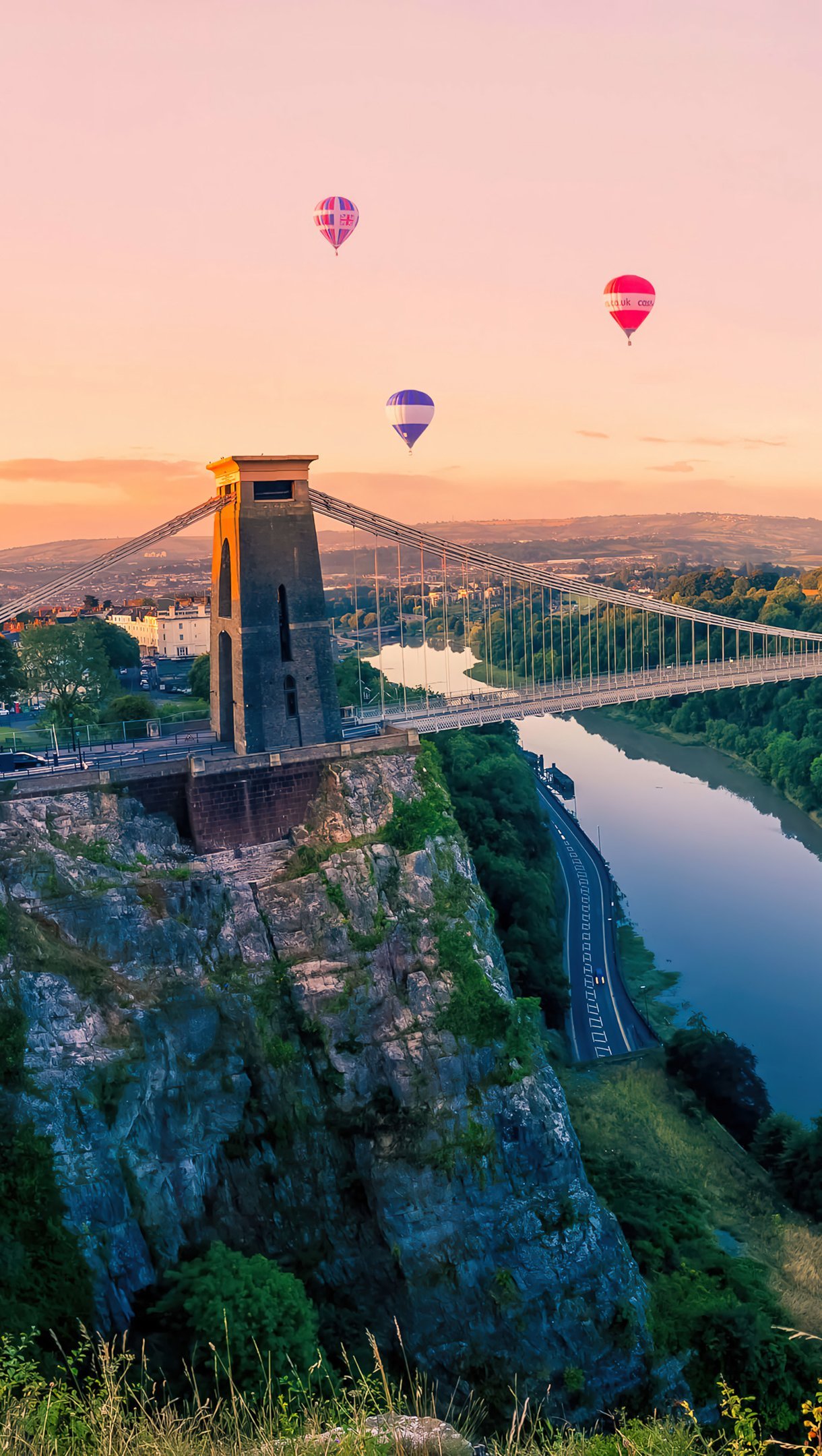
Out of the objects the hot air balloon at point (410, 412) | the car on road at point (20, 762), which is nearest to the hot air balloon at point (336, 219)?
the hot air balloon at point (410, 412)

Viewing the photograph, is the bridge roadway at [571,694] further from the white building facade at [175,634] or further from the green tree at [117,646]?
the white building facade at [175,634]

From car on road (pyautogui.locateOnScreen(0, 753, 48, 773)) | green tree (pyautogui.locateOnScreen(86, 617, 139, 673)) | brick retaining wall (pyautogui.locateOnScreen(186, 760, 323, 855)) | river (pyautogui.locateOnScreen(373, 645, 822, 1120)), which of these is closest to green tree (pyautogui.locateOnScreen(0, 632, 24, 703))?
car on road (pyautogui.locateOnScreen(0, 753, 48, 773))

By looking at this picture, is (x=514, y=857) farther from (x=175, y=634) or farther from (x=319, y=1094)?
(x=175, y=634)

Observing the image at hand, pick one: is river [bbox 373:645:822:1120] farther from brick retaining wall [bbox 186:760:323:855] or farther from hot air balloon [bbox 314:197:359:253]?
hot air balloon [bbox 314:197:359:253]

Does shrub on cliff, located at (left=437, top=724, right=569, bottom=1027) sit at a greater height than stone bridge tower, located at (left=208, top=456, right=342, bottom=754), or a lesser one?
lesser

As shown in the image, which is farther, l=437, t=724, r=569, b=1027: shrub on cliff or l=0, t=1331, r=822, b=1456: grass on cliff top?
l=437, t=724, r=569, b=1027: shrub on cliff

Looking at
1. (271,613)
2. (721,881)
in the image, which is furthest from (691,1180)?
(721,881)
